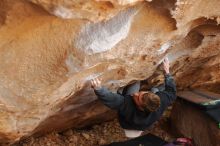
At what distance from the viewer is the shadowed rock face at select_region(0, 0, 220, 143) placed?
5.58ft

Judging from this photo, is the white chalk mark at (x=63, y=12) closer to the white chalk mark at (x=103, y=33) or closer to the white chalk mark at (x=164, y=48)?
the white chalk mark at (x=103, y=33)

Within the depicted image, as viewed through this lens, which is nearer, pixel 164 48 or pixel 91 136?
pixel 164 48

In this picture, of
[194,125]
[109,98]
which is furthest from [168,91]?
[194,125]

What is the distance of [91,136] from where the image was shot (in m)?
3.17

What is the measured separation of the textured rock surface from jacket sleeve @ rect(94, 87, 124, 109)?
805 millimetres

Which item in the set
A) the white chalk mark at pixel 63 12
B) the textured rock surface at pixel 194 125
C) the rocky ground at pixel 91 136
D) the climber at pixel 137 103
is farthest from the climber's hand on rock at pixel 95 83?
the textured rock surface at pixel 194 125

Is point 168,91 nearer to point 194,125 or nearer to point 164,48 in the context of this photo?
point 164,48

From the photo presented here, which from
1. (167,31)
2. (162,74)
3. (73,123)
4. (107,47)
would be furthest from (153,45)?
(73,123)

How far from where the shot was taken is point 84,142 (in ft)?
10.1

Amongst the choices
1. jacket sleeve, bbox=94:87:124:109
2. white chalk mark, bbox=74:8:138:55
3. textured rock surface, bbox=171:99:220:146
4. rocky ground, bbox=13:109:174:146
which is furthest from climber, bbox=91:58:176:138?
rocky ground, bbox=13:109:174:146

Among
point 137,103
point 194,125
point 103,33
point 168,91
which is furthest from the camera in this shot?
point 194,125

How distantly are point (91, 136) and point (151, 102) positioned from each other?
1050 millimetres

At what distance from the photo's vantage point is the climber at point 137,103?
227 centimetres

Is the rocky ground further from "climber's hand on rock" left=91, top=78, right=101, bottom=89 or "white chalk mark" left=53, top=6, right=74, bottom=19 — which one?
"white chalk mark" left=53, top=6, right=74, bottom=19
